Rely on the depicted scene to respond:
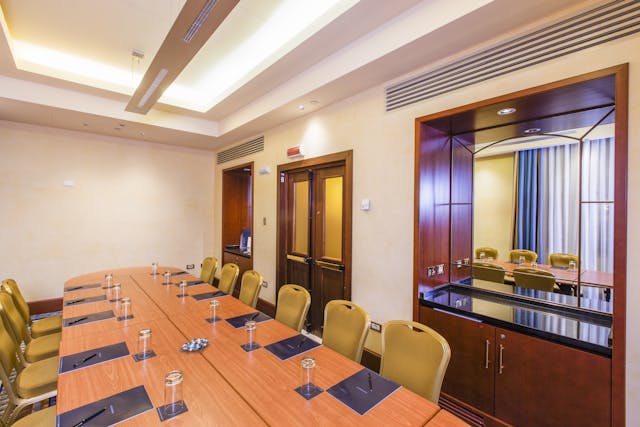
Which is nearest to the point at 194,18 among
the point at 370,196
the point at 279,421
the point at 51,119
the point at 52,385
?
the point at 370,196

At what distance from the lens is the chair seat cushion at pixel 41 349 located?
2.45 meters

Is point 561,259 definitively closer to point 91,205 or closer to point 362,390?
point 362,390

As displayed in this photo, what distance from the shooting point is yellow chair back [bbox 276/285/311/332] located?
246 cm

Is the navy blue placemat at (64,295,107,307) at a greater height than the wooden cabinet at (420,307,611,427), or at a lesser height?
greater

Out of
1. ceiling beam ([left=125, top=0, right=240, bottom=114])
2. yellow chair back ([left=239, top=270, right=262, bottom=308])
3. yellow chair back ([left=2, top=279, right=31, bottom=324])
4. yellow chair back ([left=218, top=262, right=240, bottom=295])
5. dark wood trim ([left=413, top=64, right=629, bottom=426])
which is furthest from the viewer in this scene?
yellow chair back ([left=218, top=262, right=240, bottom=295])

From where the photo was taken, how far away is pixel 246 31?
3.16m

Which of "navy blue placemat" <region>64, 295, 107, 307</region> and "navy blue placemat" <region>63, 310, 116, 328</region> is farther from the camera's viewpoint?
"navy blue placemat" <region>64, 295, 107, 307</region>

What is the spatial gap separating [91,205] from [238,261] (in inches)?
109

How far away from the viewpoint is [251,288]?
10.5ft

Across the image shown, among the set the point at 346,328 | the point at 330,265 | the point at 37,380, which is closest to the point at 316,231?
the point at 330,265

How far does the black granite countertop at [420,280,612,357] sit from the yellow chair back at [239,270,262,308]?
1.65 metres

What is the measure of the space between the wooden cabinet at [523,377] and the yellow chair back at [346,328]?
920 millimetres

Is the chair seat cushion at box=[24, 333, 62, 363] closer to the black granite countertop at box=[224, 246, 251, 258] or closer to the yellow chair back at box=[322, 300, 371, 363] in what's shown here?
the yellow chair back at box=[322, 300, 371, 363]

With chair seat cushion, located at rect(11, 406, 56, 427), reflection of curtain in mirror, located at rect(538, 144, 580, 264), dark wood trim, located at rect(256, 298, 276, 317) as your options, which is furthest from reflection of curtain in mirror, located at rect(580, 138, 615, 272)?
dark wood trim, located at rect(256, 298, 276, 317)
